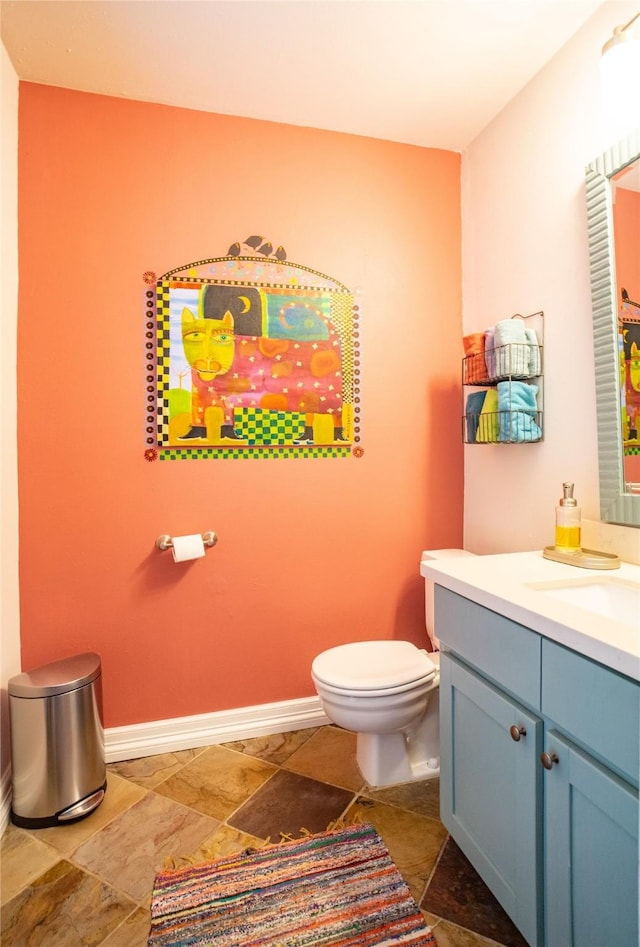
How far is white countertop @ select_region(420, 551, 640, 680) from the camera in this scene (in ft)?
2.71

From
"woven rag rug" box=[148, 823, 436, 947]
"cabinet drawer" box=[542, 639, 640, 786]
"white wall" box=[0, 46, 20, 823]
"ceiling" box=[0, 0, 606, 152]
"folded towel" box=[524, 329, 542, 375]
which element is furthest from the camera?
"folded towel" box=[524, 329, 542, 375]

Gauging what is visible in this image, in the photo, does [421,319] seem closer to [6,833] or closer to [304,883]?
[304,883]

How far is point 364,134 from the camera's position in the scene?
6.87 ft

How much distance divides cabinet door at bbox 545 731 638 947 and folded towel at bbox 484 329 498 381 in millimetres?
1247

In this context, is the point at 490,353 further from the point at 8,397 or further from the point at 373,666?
the point at 8,397

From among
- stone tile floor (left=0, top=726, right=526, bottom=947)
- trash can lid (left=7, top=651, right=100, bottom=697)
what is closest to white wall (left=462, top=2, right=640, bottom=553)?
stone tile floor (left=0, top=726, right=526, bottom=947)

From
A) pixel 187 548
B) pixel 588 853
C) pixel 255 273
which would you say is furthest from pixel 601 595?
pixel 255 273

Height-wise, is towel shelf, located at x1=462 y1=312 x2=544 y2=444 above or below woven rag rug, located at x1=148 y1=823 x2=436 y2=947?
above

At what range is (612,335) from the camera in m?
1.45

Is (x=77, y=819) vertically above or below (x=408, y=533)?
below

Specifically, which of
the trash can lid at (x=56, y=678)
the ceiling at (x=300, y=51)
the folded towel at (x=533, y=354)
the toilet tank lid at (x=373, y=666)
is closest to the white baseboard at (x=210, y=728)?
the trash can lid at (x=56, y=678)

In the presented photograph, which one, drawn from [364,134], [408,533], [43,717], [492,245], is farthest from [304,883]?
[364,134]

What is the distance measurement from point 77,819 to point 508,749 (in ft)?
4.62

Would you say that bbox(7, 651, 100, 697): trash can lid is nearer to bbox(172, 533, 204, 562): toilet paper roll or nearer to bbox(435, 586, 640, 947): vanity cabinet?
bbox(172, 533, 204, 562): toilet paper roll
